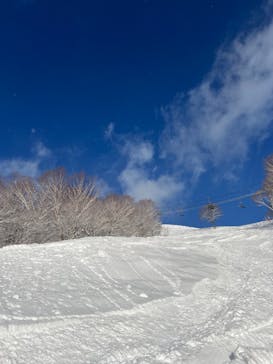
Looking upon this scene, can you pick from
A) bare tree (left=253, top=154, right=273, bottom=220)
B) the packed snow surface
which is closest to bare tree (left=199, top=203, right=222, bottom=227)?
bare tree (left=253, top=154, right=273, bottom=220)

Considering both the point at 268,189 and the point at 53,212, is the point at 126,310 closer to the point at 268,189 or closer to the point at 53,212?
the point at 53,212

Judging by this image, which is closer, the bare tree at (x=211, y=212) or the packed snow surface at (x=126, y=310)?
the packed snow surface at (x=126, y=310)

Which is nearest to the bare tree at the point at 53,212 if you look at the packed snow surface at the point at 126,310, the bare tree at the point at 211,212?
the packed snow surface at the point at 126,310

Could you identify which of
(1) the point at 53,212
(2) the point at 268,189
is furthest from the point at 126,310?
(2) the point at 268,189

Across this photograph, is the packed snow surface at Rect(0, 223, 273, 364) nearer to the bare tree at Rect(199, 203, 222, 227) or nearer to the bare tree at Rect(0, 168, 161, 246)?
the bare tree at Rect(0, 168, 161, 246)

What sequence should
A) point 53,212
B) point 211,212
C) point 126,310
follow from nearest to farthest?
point 126,310 → point 53,212 → point 211,212

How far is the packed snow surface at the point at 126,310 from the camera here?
419 centimetres

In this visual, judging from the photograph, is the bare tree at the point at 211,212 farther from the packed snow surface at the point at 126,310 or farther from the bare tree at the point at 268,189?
the packed snow surface at the point at 126,310

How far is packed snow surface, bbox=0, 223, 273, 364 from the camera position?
419 centimetres

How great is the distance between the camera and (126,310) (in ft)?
19.6

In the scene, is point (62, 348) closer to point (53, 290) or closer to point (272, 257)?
point (53, 290)

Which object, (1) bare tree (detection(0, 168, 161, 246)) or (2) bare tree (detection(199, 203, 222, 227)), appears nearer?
(1) bare tree (detection(0, 168, 161, 246))

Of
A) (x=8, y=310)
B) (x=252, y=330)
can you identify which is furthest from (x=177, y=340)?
(x=8, y=310)

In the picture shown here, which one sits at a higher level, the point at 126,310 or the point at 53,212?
the point at 53,212
